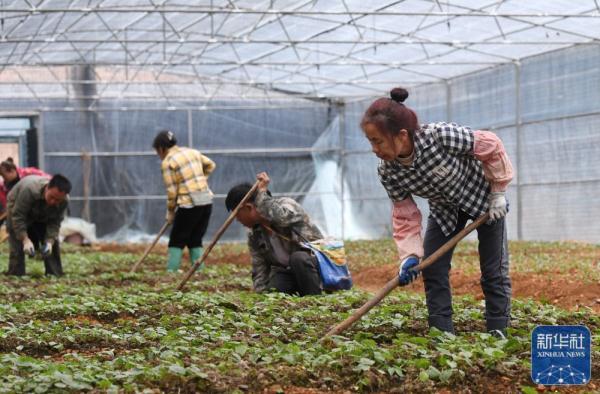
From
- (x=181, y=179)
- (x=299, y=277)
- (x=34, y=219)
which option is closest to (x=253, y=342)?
(x=299, y=277)

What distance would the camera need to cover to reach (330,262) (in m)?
8.73

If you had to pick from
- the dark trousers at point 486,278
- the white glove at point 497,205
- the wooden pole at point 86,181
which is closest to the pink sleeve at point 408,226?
the dark trousers at point 486,278

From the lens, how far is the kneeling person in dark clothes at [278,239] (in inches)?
335

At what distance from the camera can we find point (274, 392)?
4.38 metres

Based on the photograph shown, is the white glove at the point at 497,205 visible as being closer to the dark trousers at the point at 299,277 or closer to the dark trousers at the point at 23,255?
the dark trousers at the point at 299,277

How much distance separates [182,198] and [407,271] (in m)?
7.15

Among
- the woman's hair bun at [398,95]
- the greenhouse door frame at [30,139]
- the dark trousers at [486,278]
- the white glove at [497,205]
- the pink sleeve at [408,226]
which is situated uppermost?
the greenhouse door frame at [30,139]

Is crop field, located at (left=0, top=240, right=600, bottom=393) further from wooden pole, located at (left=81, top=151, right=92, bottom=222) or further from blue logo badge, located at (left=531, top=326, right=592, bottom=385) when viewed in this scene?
wooden pole, located at (left=81, top=151, right=92, bottom=222)

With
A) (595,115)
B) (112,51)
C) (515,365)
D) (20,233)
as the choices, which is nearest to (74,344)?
(515,365)

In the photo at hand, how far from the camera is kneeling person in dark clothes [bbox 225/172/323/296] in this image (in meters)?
8.51

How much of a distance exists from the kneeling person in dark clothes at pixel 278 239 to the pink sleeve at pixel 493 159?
126 inches

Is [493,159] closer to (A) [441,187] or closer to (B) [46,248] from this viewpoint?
(A) [441,187]

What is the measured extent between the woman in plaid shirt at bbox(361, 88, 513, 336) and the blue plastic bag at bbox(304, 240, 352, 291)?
9.12 ft

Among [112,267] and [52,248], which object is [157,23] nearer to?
[112,267]
